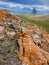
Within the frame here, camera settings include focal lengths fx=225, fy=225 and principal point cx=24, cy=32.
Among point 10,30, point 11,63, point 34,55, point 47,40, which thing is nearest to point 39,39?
point 47,40

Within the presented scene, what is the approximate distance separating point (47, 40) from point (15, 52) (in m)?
6.29

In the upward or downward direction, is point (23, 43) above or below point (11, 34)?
below

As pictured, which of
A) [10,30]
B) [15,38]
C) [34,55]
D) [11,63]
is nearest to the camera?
[11,63]

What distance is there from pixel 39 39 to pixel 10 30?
3.06 m

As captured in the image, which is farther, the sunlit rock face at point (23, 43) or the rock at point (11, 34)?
the rock at point (11, 34)

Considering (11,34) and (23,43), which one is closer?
(23,43)

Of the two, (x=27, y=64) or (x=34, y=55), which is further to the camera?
(x=34, y=55)

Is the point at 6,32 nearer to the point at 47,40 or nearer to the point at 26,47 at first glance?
the point at 26,47

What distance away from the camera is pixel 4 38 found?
17469 mm

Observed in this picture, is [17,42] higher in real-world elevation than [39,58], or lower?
higher

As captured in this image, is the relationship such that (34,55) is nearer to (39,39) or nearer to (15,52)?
(15,52)

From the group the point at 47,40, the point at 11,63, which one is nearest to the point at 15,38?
the point at 11,63

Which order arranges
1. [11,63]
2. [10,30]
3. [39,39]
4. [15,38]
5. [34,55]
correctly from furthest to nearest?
[39,39], [10,30], [15,38], [34,55], [11,63]

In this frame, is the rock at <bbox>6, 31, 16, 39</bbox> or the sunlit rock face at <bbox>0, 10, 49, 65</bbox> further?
the rock at <bbox>6, 31, 16, 39</bbox>
